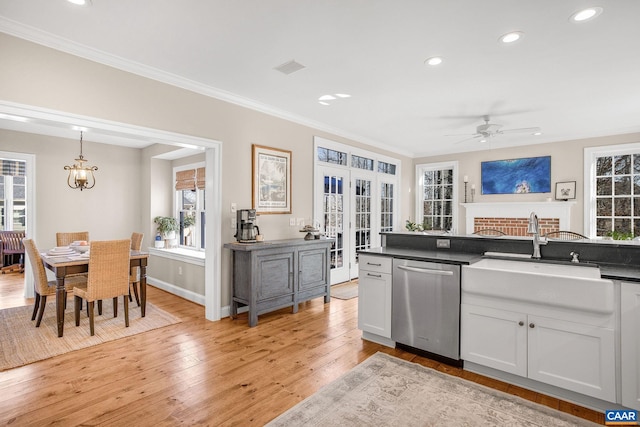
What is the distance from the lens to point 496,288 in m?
2.39

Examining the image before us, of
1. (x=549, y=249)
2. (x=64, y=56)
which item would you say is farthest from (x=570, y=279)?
(x=64, y=56)

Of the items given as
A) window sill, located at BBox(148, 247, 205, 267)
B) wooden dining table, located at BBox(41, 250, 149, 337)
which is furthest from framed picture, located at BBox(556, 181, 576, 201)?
wooden dining table, located at BBox(41, 250, 149, 337)

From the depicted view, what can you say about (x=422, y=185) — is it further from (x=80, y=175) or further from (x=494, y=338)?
(x=80, y=175)

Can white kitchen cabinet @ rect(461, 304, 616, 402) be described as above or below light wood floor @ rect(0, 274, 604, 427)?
above

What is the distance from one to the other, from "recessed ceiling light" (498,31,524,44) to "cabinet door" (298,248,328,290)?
3.03 m

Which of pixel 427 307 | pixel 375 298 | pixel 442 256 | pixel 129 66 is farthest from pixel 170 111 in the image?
pixel 427 307

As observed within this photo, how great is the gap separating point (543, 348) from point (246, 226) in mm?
3047

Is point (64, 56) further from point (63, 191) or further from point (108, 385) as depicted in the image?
point (63, 191)

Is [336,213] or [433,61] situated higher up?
[433,61]

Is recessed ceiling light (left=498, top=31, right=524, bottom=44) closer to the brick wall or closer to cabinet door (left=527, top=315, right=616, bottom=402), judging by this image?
cabinet door (left=527, top=315, right=616, bottom=402)

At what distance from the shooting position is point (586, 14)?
2271mm

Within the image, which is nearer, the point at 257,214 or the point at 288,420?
the point at 288,420

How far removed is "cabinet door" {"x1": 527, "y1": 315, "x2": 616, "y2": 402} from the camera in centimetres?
207

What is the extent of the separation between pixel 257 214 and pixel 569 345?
3357 mm
